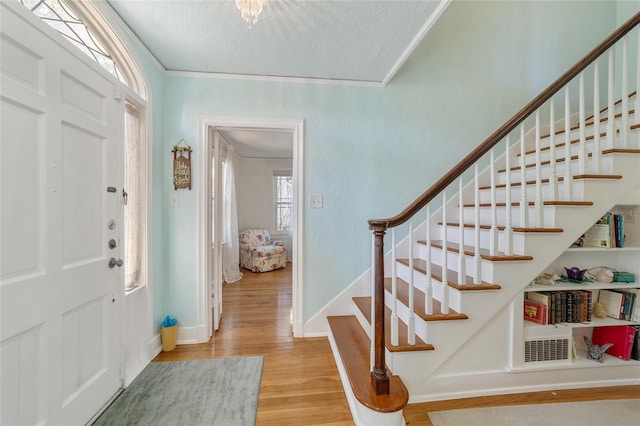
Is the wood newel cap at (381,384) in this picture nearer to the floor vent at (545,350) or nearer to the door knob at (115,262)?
the floor vent at (545,350)

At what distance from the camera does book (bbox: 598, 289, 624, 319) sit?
5.82ft

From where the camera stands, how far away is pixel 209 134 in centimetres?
221

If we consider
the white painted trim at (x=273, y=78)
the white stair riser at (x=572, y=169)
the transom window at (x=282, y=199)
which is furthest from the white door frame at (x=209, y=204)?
the transom window at (x=282, y=199)

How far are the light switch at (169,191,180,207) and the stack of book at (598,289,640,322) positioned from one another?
3.54 m

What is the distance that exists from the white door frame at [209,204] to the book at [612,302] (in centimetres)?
240

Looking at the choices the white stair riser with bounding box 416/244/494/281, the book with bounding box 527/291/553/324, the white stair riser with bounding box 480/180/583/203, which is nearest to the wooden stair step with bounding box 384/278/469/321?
the white stair riser with bounding box 416/244/494/281

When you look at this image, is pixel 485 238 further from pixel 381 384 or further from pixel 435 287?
pixel 381 384

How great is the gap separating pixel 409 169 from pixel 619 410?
2120 millimetres

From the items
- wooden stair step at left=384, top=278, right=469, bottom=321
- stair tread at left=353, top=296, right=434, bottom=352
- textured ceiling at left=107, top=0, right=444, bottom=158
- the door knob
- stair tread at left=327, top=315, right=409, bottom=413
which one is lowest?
stair tread at left=327, top=315, right=409, bottom=413

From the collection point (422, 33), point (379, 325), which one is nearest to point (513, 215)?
point (379, 325)

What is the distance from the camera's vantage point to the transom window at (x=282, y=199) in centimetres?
573

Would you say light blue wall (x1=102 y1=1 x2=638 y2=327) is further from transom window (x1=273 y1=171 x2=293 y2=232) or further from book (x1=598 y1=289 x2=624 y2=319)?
transom window (x1=273 y1=171 x2=293 y2=232)

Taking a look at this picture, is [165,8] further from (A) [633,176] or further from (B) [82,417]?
(A) [633,176]

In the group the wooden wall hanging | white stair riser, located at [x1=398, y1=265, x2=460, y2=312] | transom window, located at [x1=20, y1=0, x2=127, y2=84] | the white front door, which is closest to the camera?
the white front door
